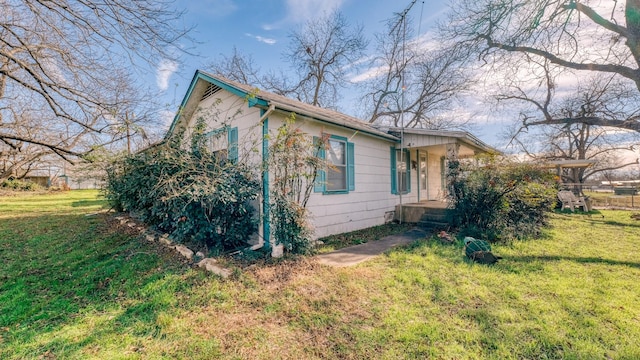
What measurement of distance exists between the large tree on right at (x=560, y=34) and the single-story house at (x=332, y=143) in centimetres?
298

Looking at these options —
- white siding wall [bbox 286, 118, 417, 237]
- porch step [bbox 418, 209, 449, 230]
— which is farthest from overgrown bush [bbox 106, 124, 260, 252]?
porch step [bbox 418, 209, 449, 230]

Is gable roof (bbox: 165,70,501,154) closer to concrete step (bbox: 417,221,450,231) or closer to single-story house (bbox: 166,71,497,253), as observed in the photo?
single-story house (bbox: 166,71,497,253)

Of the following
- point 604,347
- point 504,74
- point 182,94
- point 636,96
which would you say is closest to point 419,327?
point 604,347

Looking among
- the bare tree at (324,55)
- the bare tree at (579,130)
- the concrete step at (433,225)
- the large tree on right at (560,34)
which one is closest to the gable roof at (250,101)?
the concrete step at (433,225)

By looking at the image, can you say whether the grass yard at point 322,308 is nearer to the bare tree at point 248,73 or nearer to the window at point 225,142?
the window at point 225,142

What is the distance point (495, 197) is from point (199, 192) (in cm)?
647

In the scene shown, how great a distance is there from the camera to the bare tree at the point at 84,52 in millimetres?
4199

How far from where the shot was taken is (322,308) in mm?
3227

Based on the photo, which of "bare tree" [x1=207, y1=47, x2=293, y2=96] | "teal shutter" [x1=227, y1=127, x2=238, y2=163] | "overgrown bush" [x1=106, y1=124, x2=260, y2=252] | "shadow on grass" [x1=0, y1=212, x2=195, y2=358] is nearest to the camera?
"shadow on grass" [x1=0, y1=212, x2=195, y2=358]

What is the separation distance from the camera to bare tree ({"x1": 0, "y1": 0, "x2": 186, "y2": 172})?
13.8ft

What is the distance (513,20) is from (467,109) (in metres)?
12.8

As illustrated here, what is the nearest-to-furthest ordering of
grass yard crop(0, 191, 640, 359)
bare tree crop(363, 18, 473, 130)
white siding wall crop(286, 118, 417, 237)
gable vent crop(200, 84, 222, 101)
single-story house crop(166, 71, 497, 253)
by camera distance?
grass yard crop(0, 191, 640, 359)
single-story house crop(166, 71, 497, 253)
white siding wall crop(286, 118, 417, 237)
gable vent crop(200, 84, 222, 101)
bare tree crop(363, 18, 473, 130)

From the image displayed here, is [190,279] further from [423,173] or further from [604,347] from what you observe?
[423,173]

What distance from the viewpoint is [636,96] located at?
1041cm
